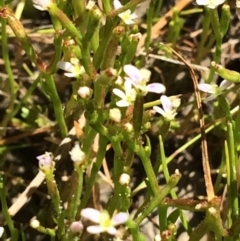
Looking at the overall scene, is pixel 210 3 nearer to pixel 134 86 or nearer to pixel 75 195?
pixel 134 86

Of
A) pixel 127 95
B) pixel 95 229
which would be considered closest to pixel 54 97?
pixel 127 95

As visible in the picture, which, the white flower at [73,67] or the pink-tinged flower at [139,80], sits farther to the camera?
the white flower at [73,67]

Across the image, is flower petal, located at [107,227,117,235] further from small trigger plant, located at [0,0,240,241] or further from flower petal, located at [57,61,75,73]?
flower petal, located at [57,61,75,73]

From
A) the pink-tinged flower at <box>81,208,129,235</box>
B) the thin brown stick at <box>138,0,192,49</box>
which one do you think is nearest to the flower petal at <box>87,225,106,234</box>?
the pink-tinged flower at <box>81,208,129,235</box>

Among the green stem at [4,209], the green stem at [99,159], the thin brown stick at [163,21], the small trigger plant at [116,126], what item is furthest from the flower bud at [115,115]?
the thin brown stick at [163,21]

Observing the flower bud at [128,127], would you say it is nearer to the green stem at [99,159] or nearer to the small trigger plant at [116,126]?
the small trigger plant at [116,126]
